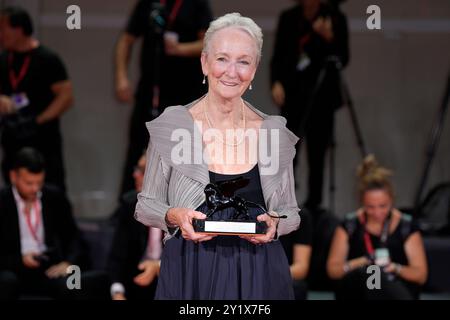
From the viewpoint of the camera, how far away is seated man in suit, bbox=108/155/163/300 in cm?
354

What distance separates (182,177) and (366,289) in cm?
187

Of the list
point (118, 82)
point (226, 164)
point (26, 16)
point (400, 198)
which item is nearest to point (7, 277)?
point (118, 82)

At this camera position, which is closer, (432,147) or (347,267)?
(347,267)

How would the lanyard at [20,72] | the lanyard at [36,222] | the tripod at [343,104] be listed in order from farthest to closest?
the lanyard at [20,72]
the lanyard at [36,222]
the tripod at [343,104]

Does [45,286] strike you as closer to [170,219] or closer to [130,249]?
[130,249]

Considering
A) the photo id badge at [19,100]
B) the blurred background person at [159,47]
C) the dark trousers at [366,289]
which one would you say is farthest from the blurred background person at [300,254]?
the photo id badge at [19,100]

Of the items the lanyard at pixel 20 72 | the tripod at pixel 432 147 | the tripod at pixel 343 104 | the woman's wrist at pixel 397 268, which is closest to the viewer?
the tripod at pixel 343 104

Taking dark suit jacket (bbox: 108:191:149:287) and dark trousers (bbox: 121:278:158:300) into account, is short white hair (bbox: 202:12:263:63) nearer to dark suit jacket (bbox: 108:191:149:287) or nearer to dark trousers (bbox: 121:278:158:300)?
dark trousers (bbox: 121:278:158:300)

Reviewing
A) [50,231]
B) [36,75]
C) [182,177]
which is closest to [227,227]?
[182,177]

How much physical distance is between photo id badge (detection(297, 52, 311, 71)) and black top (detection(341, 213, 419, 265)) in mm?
826

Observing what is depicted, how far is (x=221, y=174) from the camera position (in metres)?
2.05

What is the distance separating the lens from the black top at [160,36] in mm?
2918

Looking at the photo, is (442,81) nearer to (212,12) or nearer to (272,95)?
(212,12)

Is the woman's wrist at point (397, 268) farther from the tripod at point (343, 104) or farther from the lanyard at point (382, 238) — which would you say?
the tripod at point (343, 104)
